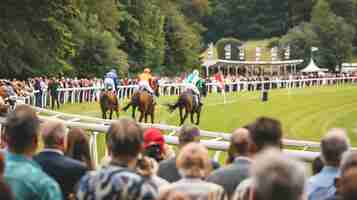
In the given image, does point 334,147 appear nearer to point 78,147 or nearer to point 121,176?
point 121,176

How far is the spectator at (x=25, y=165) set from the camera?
5.55 metres

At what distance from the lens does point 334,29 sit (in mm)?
93875

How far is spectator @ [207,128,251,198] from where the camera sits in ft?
19.8

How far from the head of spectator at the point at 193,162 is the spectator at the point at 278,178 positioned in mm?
1252

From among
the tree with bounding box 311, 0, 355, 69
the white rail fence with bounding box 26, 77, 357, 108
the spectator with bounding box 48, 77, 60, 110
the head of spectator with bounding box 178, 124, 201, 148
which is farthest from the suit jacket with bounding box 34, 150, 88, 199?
the tree with bounding box 311, 0, 355, 69

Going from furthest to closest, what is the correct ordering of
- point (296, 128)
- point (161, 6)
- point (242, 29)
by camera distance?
point (242, 29)
point (161, 6)
point (296, 128)

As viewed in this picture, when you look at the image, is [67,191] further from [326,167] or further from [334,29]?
[334,29]

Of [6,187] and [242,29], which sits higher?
[242,29]

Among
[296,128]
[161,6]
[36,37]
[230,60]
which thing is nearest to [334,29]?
[230,60]

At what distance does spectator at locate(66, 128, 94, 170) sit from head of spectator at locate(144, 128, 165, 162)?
66 cm

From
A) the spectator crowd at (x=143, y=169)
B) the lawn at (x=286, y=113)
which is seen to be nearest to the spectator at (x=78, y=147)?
the spectator crowd at (x=143, y=169)

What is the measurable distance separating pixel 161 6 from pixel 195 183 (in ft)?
247

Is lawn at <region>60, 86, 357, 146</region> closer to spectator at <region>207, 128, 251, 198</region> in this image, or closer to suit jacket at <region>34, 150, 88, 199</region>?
spectator at <region>207, 128, 251, 198</region>

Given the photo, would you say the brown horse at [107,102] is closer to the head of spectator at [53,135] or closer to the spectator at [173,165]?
the spectator at [173,165]
